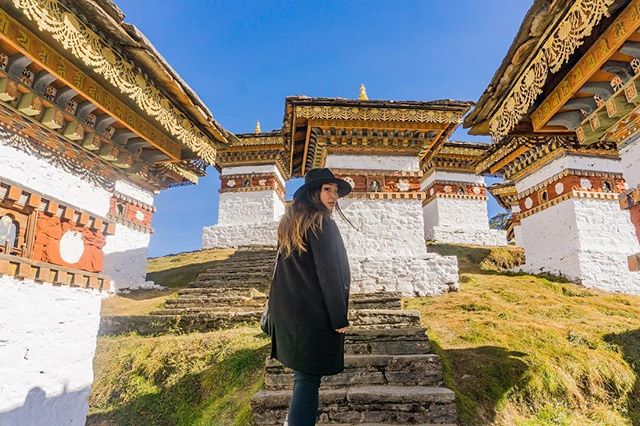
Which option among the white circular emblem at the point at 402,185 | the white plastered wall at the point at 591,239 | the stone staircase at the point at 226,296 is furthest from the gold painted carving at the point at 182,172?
the white plastered wall at the point at 591,239

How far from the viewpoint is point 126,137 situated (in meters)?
4.79

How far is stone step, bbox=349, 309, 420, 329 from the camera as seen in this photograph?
18.9 ft

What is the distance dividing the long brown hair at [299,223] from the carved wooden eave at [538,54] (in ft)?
9.38

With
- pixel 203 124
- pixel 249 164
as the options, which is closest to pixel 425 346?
pixel 203 124

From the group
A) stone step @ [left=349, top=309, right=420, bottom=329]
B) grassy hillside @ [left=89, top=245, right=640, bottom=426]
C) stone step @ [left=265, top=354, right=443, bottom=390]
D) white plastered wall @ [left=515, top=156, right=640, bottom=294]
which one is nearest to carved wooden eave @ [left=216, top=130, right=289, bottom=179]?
white plastered wall @ [left=515, top=156, right=640, bottom=294]

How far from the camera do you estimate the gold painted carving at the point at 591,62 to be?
10.6ft

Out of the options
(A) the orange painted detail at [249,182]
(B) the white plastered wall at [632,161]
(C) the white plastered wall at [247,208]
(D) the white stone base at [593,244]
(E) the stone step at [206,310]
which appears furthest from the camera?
(A) the orange painted detail at [249,182]

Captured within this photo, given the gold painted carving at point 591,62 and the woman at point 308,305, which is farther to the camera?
the gold painted carving at point 591,62

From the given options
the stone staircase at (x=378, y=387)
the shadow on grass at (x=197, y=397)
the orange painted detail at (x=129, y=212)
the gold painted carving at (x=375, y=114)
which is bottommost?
the shadow on grass at (x=197, y=397)

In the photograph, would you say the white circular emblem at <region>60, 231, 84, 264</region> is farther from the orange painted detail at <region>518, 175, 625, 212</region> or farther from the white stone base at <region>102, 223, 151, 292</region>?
the orange painted detail at <region>518, 175, 625, 212</region>

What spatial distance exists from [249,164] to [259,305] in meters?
12.9

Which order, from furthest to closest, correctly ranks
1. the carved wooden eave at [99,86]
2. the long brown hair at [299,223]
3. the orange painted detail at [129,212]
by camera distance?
the orange painted detail at [129,212], the carved wooden eave at [99,86], the long brown hair at [299,223]

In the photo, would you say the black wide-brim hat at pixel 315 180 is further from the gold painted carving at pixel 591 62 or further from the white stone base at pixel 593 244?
the white stone base at pixel 593 244

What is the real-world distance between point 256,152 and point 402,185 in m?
11.4
